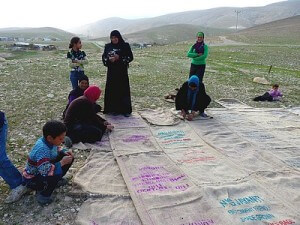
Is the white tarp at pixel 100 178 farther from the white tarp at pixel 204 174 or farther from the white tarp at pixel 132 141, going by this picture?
the white tarp at pixel 132 141

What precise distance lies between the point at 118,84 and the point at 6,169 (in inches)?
161

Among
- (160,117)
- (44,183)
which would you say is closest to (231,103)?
(160,117)

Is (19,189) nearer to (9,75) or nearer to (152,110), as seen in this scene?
(152,110)

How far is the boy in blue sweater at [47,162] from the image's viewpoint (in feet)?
12.9

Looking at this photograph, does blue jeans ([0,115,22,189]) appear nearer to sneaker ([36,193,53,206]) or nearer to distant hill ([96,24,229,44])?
sneaker ([36,193,53,206])

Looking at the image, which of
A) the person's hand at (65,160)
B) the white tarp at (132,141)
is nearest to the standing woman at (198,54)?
the white tarp at (132,141)

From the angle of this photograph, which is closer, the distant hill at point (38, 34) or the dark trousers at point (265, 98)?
the dark trousers at point (265, 98)

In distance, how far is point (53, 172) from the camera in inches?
158

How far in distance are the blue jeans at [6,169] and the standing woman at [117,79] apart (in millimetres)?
3783

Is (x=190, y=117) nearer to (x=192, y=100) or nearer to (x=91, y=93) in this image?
(x=192, y=100)

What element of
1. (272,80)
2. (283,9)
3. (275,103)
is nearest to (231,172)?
(275,103)

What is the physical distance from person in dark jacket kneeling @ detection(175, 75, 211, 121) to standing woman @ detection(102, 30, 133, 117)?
4.26 ft

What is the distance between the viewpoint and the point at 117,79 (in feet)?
25.7

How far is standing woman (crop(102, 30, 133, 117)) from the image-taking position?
25.2 ft
